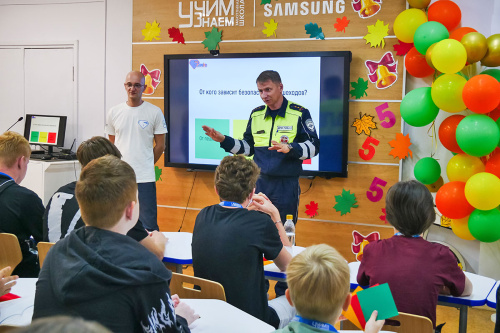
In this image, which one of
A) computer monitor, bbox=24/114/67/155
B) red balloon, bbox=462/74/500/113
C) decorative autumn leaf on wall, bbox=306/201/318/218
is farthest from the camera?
computer monitor, bbox=24/114/67/155

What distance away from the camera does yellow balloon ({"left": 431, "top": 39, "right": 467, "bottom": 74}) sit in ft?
11.9

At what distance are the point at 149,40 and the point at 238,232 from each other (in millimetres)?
3803

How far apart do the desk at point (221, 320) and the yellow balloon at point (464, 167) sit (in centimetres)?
243

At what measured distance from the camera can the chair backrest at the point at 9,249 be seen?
2.43m

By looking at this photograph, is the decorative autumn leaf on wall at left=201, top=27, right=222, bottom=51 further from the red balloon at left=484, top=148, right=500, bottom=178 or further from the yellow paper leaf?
the red balloon at left=484, top=148, right=500, bottom=178

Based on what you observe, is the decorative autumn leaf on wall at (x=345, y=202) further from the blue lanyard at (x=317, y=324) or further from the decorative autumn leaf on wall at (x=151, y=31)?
the blue lanyard at (x=317, y=324)

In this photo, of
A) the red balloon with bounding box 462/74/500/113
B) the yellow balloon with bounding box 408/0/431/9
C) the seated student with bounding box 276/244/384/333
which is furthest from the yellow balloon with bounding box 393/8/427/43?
the seated student with bounding box 276/244/384/333

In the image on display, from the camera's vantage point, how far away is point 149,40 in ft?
18.3

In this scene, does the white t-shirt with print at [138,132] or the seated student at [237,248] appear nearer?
the seated student at [237,248]

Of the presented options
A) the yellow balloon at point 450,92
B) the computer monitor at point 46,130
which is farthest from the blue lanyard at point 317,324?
the computer monitor at point 46,130

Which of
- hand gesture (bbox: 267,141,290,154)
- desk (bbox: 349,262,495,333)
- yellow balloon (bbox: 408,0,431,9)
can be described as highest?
yellow balloon (bbox: 408,0,431,9)

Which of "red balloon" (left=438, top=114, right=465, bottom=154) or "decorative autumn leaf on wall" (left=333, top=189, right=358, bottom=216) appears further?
"decorative autumn leaf on wall" (left=333, top=189, right=358, bottom=216)

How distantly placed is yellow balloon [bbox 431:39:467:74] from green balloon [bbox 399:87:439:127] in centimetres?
28

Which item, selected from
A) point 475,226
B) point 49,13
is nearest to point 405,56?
point 475,226
